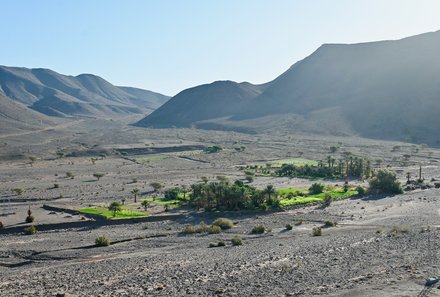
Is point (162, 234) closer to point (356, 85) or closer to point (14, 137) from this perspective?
point (14, 137)

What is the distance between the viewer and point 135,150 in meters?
108

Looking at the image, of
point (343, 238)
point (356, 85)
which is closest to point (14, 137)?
point (356, 85)

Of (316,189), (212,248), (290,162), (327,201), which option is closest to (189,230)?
(212,248)

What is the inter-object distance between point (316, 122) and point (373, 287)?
13927 centimetres

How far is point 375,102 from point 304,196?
121m

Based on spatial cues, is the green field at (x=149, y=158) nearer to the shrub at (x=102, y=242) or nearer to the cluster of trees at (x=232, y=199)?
the cluster of trees at (x=232, y=199)

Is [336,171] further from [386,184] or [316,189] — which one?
[316,189]

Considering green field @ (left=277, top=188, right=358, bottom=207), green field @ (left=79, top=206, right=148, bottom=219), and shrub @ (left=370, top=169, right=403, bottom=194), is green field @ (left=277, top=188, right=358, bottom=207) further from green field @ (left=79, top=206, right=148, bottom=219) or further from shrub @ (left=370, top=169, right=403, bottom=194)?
green field @ (left=79, top=206, right=148, bottom=219)

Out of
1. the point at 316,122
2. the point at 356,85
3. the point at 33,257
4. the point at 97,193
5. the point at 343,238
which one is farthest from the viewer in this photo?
the point at 356,85

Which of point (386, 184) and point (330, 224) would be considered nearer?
point (330, 224)

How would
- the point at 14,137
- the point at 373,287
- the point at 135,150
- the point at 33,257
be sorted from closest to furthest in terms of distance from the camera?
the point at 373,287, the point at 33,257, the point at 135,150, the point at 14,137

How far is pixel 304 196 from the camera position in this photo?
46.2m

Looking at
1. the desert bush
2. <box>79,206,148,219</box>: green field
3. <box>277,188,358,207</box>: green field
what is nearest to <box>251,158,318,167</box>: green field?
<box>277,188,358,207</box>: green field

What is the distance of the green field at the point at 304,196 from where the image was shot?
42.6 metres
